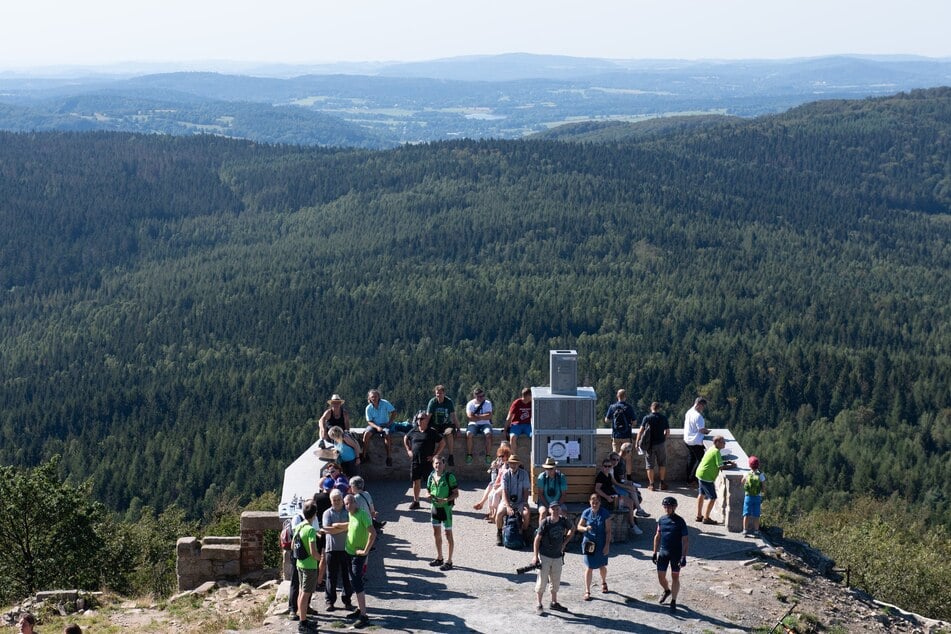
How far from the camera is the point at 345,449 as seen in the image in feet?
84.9

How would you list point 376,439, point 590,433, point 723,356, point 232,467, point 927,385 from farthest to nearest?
point 723,356 → point 927,385 → point 232,467 → point 376,439 → point 590,433

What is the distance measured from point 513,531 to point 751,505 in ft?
16.2

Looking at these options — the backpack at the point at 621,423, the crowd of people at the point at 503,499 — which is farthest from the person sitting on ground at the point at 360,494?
the backpack at the point at 621,423

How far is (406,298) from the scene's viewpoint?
7313 inches

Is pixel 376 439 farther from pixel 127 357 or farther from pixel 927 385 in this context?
pixel 127 357

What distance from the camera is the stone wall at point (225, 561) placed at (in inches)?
971

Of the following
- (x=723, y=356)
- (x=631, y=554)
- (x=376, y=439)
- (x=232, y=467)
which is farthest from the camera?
(x=723, y=356)

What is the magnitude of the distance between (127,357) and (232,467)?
65.6 metres

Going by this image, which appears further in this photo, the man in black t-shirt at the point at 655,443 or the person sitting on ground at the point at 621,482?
the man in black t-shirt at the point at 655,443

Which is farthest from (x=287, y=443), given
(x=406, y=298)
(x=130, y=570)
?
(x=406, y=298)

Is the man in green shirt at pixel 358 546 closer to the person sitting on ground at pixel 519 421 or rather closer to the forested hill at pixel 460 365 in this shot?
the person sitting on ground at pixel 519 421

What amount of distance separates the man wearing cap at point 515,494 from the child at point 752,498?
449 cm

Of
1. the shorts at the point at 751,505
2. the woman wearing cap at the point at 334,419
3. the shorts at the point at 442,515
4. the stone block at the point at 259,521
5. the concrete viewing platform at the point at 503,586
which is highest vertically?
the woman wearing cap at the point at 334,419

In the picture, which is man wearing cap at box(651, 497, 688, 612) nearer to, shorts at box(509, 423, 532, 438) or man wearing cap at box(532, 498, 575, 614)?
man wearing cap at box(532, 498, 575, 614)
